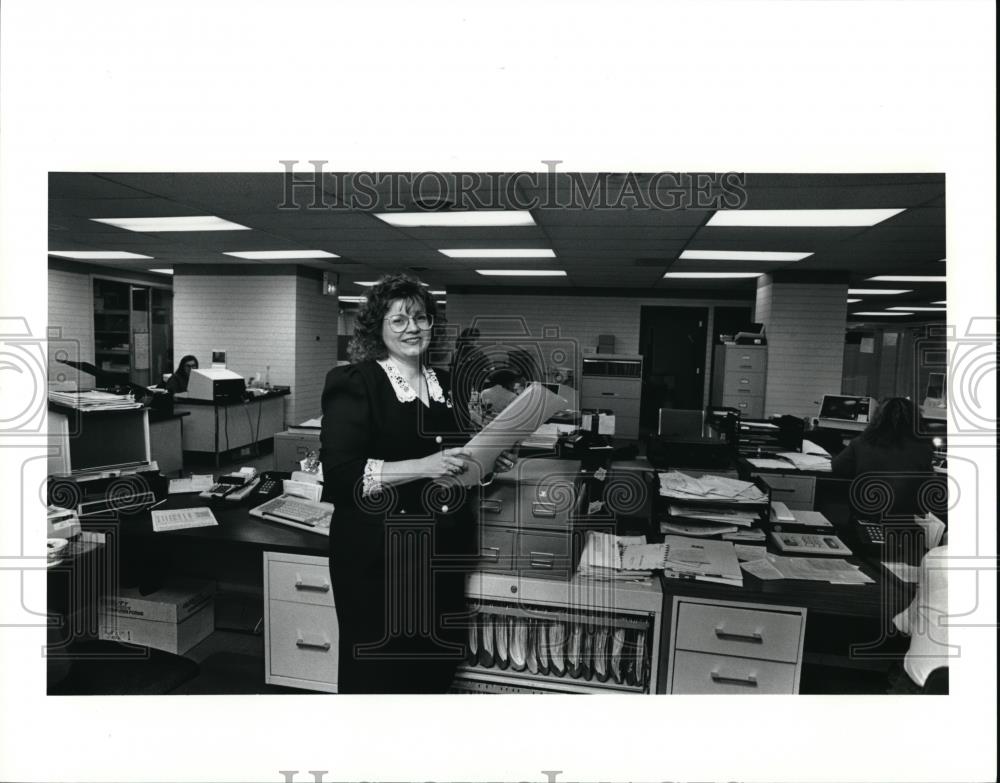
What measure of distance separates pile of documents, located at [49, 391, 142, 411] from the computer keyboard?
666 millimetres

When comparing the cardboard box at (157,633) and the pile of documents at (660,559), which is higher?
the pile of documents at (660,559)

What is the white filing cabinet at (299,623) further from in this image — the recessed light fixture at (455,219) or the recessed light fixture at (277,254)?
the recessed light fixture at (277,254)

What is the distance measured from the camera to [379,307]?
1.48 metres

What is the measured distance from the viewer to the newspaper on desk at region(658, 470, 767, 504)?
1.87 m

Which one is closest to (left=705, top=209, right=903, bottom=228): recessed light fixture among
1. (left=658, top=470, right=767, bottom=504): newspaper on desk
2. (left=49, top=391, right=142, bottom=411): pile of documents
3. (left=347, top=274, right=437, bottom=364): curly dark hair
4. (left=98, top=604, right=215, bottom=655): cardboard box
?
(left=658, top=470, right=767, bottom=504): newspaper on desk

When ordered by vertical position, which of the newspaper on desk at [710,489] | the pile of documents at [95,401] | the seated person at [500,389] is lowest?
the newspaper on desk at [710,489]

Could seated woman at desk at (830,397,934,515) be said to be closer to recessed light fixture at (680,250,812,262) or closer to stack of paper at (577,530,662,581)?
stack of paper at (577,530,662,581)

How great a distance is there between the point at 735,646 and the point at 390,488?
1.08 meters

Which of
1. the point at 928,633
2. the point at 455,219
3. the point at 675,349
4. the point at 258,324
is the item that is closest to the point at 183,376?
the point at 258,324

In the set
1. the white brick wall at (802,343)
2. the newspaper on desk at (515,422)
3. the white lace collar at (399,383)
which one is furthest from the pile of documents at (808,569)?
the white brick wall at (802,343)

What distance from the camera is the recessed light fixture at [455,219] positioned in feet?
11.6

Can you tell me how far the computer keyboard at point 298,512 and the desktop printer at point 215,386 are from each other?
3537mm

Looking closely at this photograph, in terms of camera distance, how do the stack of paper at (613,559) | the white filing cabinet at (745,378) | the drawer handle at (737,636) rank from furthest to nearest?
1. the white filing cabinet at (745,378)
2. the stack of paper at (613,559)
3. the drawer handle at (737,636)

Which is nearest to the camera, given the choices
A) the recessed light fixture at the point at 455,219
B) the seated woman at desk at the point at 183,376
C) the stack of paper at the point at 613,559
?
the stack of paper at the point at 613,559
